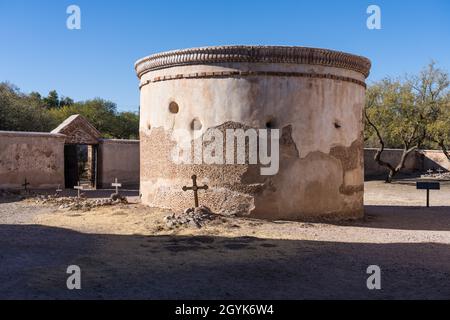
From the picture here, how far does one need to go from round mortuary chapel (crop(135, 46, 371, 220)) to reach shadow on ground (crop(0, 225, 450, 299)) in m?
1.89

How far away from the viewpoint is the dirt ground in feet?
16.0

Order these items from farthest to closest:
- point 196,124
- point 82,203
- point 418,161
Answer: point 418,161
point 82,203
point 196,124

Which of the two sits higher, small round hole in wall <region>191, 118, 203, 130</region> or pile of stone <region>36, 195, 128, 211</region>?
small round hole in wall <region>191, 118, 203, 130</region>

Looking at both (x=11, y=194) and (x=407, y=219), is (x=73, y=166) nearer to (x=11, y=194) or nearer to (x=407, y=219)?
(x=11, y=194)

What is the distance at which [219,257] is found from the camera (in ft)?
21.2

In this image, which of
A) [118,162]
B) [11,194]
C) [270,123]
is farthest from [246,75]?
[118,162]

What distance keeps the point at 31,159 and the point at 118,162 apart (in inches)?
148

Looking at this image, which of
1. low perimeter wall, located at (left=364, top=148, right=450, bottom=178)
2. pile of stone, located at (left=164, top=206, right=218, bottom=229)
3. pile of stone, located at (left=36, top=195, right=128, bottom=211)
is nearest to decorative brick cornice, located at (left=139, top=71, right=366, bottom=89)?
pile of stone, located at (left=164, top=206, right=218, bottom=229)

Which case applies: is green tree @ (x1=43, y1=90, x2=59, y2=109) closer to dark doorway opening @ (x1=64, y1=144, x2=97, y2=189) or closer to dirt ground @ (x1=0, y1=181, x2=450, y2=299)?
dark doorway opening @ (x1=64, y1=144, x2=97, y2=189)

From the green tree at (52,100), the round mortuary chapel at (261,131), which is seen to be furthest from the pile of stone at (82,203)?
the green tree at (52,100)

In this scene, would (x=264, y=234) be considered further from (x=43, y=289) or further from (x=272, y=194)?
(x=43, y=289)

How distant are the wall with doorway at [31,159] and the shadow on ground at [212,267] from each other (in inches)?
350
